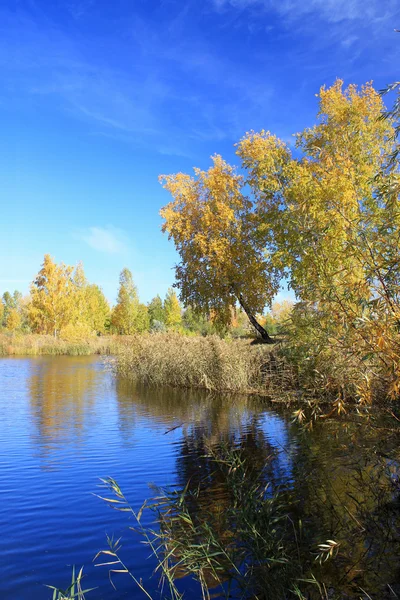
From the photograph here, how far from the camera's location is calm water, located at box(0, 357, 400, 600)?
15.0 feet

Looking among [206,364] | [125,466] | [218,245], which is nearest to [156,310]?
[218,245]

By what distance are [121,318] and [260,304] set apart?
2867cm

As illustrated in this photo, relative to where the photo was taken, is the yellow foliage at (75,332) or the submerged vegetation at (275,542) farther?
the yellow foliage at (75,332)

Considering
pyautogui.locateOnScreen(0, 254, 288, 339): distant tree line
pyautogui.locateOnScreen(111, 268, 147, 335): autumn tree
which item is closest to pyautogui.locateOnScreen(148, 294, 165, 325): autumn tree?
pyautogui.locateOnScreen(0, 254, 288, 339): distant tree line

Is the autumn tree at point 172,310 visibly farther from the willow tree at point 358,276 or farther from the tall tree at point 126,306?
the willow tree at point 358,276

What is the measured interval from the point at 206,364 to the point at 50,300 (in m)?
31.5

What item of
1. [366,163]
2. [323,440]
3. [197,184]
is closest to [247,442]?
[323,440]

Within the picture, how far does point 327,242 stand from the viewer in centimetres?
487

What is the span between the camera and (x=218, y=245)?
21250 mm

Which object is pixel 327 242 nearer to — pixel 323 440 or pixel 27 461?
pixel 323 440

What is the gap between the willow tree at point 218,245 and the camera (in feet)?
70.2

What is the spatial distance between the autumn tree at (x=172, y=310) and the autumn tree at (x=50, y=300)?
10037 mm

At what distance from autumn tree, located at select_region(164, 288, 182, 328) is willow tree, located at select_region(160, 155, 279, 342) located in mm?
26128

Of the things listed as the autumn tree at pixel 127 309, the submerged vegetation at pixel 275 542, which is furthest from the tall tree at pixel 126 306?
the submerged vegetation at pixel 275 542
